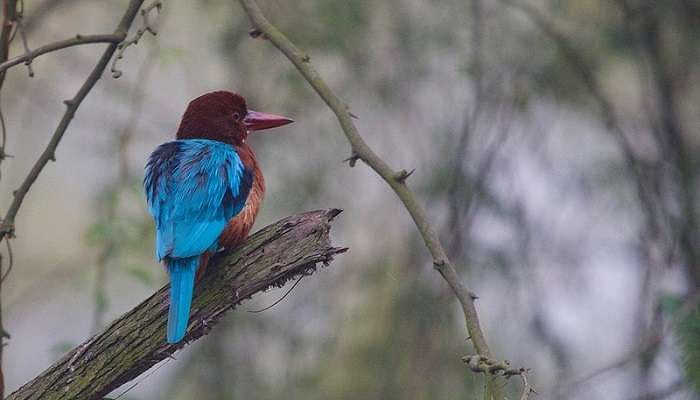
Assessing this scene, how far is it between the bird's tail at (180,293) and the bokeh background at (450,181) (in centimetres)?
156

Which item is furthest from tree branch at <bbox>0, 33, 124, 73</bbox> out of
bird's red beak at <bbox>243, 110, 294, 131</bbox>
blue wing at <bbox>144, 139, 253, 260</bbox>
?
bird's red beak at <bbox>243, 110, 294, 131</bbox>

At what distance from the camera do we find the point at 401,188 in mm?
2527

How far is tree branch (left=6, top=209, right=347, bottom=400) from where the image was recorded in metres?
2.59

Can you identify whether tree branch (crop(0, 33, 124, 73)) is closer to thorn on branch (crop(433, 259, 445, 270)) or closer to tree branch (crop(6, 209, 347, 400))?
tree branch (crop(6, 209, 347, 400))

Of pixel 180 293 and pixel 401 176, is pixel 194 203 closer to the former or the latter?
pixel 180 293

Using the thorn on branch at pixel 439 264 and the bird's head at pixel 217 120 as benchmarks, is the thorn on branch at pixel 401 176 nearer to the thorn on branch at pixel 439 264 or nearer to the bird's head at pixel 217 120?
the thorn on branch at pixel 439 264

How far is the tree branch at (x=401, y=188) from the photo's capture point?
2277 mm

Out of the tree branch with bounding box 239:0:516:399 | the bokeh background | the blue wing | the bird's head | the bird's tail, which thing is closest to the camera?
the tree branch with bounding box 239:0:516:399

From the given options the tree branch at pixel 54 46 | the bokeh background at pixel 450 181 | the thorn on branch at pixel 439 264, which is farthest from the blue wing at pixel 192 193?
the bokeh background at pixel 450 181

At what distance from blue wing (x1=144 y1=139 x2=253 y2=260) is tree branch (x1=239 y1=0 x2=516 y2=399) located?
1.79 feet

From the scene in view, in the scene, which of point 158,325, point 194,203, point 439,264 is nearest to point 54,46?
point 194,203

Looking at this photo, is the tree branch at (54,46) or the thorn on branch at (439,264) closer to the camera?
the thorn on branch at (439,264)

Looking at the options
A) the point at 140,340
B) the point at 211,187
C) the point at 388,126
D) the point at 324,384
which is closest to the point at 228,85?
the point at 388,126

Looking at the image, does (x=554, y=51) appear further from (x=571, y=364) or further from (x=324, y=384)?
(x=324, y=384)
